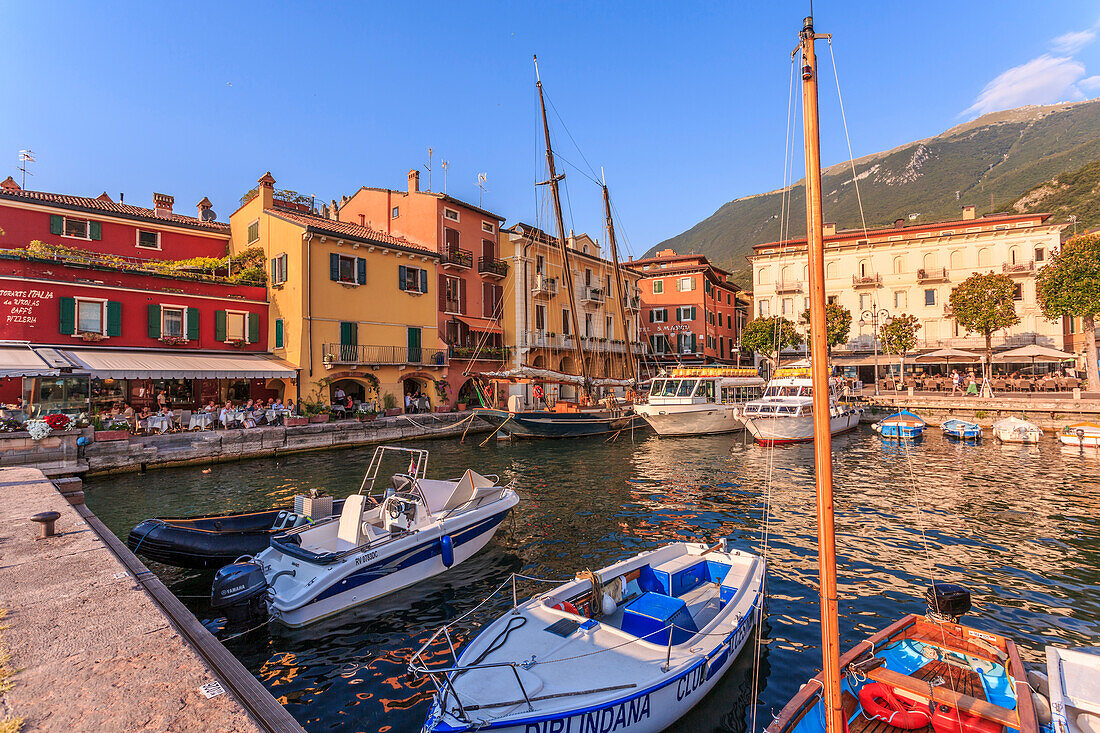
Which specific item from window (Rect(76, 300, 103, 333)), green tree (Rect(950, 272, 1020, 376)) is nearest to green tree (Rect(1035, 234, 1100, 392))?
green tree (Rect(950, 272, 1020, 376))

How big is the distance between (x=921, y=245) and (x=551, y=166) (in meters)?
38.1

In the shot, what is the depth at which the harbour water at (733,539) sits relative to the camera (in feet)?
20.5

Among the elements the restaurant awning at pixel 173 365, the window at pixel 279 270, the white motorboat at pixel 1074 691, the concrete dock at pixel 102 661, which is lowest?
the white motorboat at pixel 1074 691

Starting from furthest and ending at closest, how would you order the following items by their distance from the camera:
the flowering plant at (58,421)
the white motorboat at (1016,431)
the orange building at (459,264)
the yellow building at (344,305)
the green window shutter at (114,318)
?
the orange building at (459,264)
the yellow building at (344,305)
the white motorboat at (1016,431)
the green window shutter at (114,318)
the flowering plant at (58,421)

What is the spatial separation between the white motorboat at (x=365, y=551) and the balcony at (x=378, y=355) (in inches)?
727

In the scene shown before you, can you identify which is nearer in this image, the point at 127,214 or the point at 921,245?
the point at 127,214

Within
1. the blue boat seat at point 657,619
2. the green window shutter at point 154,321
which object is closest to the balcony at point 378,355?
the green window shutter at point 154,321

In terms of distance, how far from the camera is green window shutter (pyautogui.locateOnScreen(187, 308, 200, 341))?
2439 centimetres

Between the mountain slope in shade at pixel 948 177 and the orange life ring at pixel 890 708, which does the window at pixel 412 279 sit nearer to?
the orange life ring at pixel 890 708

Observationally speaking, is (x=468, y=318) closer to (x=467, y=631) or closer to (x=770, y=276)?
(x=467, y=631)

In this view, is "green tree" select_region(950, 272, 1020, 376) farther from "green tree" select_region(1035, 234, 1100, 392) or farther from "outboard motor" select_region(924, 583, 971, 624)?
"outboard motor" select_region(924, 583, 971, 624)

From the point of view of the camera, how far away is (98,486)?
15.9 m

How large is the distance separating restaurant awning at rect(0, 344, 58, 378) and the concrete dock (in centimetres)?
1575

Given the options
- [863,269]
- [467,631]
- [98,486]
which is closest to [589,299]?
[863,269]
